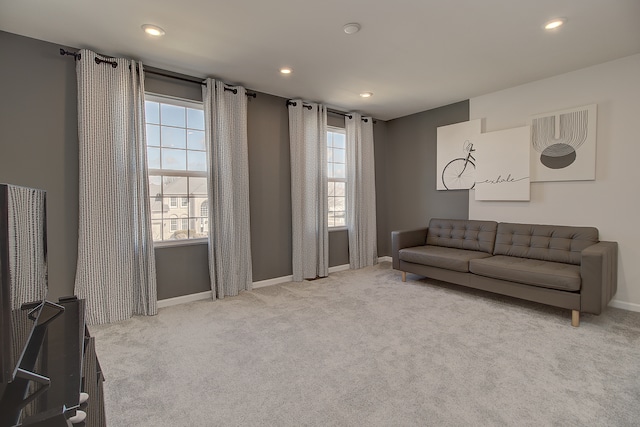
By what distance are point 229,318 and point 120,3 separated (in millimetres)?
2655

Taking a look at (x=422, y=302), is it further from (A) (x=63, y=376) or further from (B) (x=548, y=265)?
(A) (x=63, y=376)

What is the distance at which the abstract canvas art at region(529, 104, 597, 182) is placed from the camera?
10.8ft

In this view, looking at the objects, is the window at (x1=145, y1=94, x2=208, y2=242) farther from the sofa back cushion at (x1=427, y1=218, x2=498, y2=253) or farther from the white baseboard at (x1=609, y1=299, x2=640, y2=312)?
the white baseboard at (x1=609, y1=299, x2=640, y2=312)

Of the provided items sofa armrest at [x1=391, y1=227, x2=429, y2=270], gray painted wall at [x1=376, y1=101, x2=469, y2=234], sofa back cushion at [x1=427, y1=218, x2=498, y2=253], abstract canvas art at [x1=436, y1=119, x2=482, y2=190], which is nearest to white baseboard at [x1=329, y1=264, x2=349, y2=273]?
sofa armrest at [x1=391, y1=227, x2=429, y2=270]

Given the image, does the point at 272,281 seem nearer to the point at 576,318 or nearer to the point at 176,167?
the point at 176,167

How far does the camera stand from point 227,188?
357 cm

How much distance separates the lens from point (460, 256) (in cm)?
366

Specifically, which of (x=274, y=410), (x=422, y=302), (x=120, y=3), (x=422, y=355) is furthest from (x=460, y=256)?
(x=120, y=3)

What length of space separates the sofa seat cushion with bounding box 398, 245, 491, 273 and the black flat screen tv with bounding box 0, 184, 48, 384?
3567 mm

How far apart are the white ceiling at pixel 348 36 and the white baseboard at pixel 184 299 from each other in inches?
97.1

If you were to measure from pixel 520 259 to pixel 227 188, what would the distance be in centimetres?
338

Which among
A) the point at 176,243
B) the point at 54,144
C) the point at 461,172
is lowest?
the point at 176,243

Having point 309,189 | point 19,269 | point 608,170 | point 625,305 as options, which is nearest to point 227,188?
point 309,189

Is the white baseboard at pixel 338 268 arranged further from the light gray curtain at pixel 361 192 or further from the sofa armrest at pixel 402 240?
the sofa armrest at pixel 402 240
